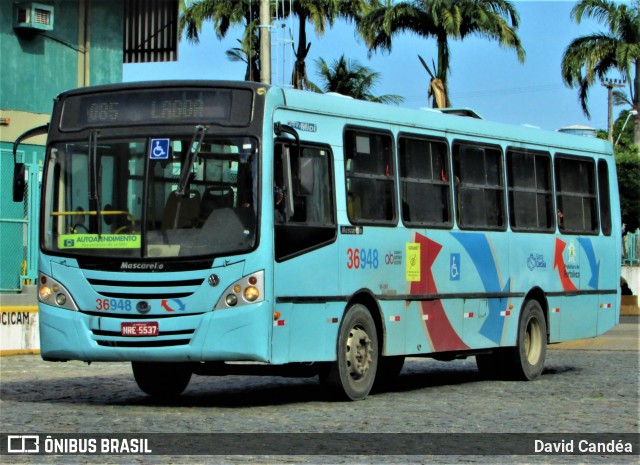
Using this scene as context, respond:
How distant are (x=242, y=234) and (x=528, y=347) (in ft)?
20.6

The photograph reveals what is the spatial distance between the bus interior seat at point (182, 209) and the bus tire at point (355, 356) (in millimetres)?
1989

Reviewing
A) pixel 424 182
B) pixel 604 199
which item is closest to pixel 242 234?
pixel 424 182

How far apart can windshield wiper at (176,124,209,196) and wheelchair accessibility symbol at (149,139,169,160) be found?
0.22 metres

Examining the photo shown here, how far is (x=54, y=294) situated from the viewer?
45.4 ft

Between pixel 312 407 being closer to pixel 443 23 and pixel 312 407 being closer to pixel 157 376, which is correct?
pixel 157 376

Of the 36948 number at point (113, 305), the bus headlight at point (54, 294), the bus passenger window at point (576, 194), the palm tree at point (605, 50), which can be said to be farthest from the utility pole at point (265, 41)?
the palm tree at point (605, 50)

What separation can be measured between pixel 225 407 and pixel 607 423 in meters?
3.53

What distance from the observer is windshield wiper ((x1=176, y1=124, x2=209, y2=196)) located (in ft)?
43.8

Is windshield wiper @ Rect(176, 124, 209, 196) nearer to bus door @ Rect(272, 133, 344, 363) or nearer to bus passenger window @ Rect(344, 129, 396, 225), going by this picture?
bus door @ Rect(272, 133, 344, 363)

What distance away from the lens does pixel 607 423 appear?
12602mm

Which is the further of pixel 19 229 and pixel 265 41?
pixel 265 41

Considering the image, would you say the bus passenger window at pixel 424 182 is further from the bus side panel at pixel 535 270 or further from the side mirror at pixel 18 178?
the side mirror at pixel 18 178

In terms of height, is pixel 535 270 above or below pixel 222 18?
below

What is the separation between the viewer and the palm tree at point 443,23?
141ft
